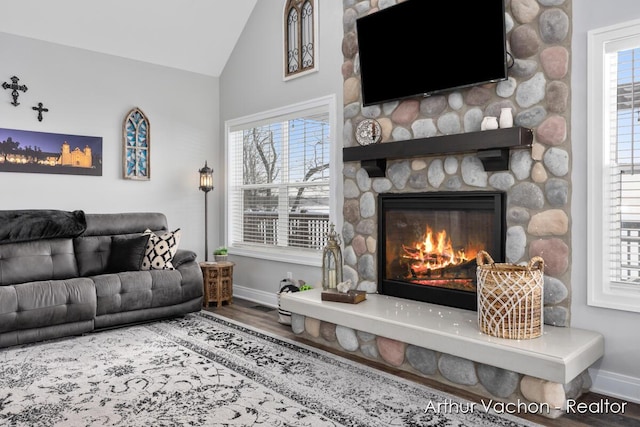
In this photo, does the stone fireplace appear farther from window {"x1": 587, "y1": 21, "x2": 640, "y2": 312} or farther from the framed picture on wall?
the framed picture on wall

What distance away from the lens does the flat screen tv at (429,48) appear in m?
2.97

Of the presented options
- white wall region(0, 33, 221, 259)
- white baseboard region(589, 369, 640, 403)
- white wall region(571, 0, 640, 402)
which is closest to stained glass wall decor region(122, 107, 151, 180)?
white wall region(0, 33, 221, 259)

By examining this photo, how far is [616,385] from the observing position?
2604mm

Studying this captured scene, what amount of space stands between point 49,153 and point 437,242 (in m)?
3.73

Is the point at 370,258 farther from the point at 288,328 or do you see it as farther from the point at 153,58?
the point at 153,58

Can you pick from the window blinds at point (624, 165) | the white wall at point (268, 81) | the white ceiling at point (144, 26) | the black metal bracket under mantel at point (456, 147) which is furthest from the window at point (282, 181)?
the window blinds at point (624, 165)

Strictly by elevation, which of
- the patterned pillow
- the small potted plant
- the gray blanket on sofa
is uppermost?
the gray blanket on sofa

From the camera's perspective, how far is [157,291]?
4.11 metres

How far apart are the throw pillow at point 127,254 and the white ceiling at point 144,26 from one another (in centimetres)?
206

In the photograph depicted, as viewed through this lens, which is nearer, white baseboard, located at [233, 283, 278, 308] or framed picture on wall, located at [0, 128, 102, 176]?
framed picture on wall, located at [0, 128, 102, 176]

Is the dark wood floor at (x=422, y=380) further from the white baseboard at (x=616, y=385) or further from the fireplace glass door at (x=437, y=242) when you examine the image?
the fireplace glass door at (x=437, y=242)

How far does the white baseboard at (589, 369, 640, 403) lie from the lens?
100 inches

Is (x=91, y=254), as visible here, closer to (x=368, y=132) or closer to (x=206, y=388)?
(x=206, y=388)

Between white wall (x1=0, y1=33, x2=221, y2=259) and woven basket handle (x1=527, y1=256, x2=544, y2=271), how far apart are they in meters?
3.95
